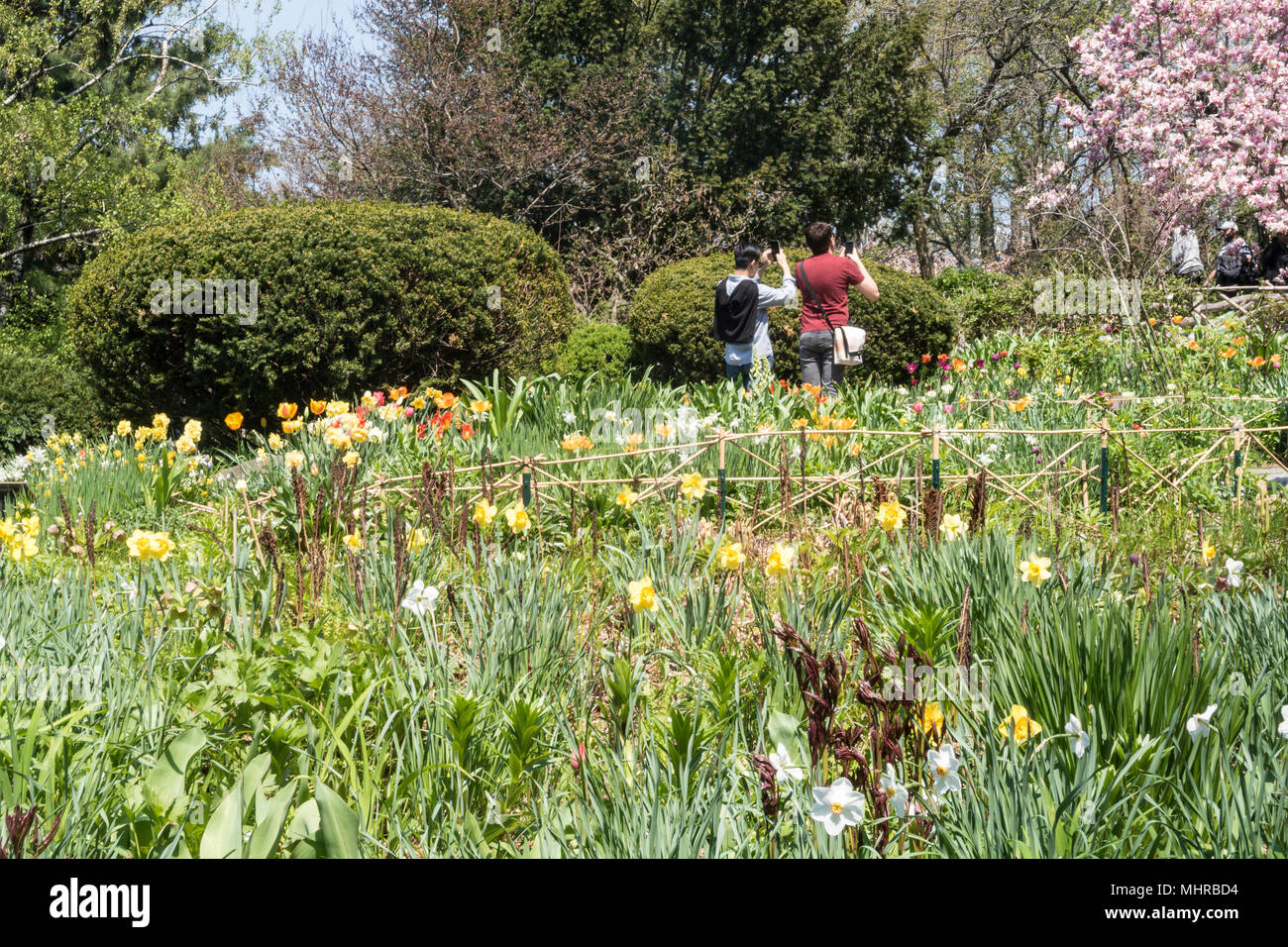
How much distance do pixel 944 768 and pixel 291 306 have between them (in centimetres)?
622

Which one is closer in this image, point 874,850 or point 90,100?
point 874,850

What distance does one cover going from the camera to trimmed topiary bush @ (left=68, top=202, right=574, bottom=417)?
674cm

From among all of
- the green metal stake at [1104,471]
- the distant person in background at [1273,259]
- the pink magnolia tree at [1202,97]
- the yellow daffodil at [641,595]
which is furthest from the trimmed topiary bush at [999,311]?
the yellow daffodil at [641,595]

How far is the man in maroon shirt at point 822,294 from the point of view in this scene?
6.41m

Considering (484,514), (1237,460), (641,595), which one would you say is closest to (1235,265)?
(1237,460)

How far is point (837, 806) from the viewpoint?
56.1 inches

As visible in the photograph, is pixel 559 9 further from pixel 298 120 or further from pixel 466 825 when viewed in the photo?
pixel 466 825

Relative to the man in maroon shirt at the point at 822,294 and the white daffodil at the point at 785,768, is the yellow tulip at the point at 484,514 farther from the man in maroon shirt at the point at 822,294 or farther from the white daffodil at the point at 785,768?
the man in maroon shirt at the point at 822,294

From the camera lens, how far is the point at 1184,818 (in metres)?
1.58

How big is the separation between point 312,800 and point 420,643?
949 mm

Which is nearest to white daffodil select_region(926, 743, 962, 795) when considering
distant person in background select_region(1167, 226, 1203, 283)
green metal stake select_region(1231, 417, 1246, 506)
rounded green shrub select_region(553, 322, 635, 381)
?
green metal stake select_region(1231, 417, 1246, 506)

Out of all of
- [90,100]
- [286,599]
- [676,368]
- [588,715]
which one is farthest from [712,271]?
[90,100]

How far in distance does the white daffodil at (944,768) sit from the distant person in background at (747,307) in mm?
5181

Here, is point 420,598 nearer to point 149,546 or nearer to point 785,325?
point 149,546
